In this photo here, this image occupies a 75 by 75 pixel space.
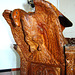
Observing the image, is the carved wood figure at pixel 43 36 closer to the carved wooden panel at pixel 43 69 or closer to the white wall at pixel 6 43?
the carved wooden panel at pixel 43 69

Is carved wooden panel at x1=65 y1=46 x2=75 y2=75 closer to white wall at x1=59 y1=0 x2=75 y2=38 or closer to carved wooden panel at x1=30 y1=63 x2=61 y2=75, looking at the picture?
carved wooden panel at x1=30 y1=63 x2=61 y2=75

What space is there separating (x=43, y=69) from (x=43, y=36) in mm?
266

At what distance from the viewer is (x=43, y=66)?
835 millimetres

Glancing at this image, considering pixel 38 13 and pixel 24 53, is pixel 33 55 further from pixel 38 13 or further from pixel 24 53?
pixel 38 13

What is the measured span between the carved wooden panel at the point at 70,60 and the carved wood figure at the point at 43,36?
37 mm

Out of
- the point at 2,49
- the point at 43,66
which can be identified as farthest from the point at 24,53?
the point at 2,49

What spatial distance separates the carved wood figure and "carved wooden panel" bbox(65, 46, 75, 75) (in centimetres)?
4

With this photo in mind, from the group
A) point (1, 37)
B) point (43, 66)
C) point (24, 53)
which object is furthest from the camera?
point (1, 37)

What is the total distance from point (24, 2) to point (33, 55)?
0.90 metres

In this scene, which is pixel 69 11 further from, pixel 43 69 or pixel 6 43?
pixel 43 69

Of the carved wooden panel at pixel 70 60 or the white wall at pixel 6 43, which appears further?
the white wall at pixel 6 43

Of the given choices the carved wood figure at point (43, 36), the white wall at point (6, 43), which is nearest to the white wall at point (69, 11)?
the white wall at point (6, 43)

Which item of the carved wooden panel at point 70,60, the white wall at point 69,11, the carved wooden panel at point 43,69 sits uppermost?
the white wall at point 69,11

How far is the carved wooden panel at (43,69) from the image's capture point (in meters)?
0.79
